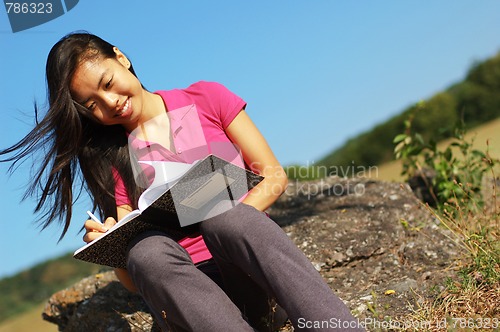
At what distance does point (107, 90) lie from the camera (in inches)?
93.5

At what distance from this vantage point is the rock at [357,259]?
2848 mm

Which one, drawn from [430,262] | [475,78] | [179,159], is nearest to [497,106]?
[475,78]

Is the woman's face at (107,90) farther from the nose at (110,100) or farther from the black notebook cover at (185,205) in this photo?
the black notebook cover at (185,205)

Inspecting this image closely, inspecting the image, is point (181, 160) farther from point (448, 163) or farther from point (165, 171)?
point (448, 163)

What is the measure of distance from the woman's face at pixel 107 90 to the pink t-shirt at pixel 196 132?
17 centimetres

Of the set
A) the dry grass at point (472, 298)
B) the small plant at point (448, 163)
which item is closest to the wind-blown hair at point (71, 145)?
the dry grass at point (472, 298)

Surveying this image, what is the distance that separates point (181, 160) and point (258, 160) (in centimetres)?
33

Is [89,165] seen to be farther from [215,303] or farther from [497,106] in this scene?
[497,106]

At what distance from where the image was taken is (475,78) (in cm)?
1762

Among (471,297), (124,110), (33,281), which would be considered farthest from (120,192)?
(33,281)

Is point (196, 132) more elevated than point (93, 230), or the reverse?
point (196, 132)

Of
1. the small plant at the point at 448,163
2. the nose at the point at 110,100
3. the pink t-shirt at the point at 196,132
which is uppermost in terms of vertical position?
the nose at the point at 110,100

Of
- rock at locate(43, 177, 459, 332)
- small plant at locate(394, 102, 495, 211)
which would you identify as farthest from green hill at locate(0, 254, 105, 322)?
small plant at locate(394, 102, 495, 211)

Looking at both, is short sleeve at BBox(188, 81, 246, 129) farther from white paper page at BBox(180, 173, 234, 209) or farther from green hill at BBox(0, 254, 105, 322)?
green hill at BBox(0, 254, 105, 322)
